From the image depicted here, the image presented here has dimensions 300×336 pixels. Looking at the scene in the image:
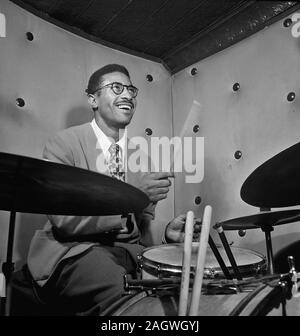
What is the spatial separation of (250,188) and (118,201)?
452mm

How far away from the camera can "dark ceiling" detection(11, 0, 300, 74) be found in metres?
1.81

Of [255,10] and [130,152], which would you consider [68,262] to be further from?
[255,10]

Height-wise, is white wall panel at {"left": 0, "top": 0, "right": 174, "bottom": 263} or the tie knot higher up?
white wall panel at {"left": 0, "top": 0, "right": 174, "bottom": 263}

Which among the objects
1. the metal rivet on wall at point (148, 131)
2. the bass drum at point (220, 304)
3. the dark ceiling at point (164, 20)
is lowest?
the bass drum at point (220, 304)

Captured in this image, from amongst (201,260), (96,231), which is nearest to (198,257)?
(201,260)

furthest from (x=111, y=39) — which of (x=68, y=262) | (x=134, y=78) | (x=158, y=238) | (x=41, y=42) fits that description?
(x=68, y=262)

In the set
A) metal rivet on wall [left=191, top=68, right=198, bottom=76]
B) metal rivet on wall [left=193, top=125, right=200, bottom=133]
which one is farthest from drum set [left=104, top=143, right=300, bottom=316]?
metal rivet on wall [left=191, top=68, right=198, bottom=76]

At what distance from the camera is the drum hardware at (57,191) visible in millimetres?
816

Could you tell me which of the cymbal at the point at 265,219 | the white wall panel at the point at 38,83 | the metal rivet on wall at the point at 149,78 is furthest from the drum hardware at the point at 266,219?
the metal rivet on wall at the point at 149,78

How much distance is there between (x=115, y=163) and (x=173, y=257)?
0.70 metres

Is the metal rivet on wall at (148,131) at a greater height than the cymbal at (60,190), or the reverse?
the metal rivet on wall at (148,131)

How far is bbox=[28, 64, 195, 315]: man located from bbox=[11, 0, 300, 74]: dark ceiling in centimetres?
30

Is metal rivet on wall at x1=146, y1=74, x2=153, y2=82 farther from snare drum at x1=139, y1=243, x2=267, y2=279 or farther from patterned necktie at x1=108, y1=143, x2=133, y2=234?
snare drum at x1=139, y1=243, x2=267, y2=279

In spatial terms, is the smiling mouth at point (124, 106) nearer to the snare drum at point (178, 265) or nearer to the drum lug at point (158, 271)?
the snare drum at point (178, 265)
